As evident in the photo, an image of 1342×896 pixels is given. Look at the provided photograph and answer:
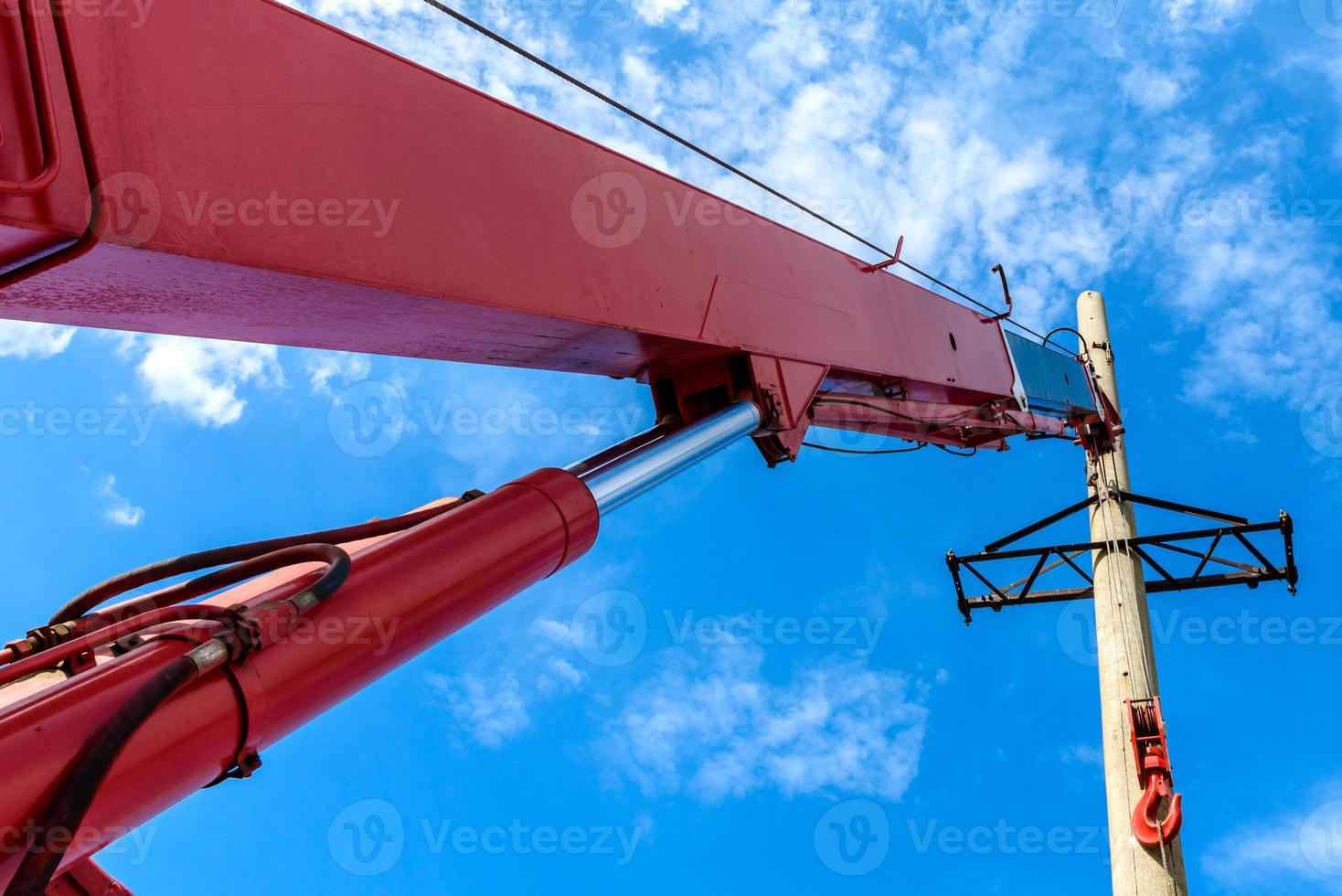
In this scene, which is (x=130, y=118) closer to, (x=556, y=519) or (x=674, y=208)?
(x=556, y=519)

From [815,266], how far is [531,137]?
1808 millimetres

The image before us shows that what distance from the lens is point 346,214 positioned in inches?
85.9

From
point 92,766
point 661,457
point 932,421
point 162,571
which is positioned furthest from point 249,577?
point 932,421

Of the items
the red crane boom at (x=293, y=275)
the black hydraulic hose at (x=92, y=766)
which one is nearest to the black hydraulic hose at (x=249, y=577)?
the red crane boom at (x=293, y=275)

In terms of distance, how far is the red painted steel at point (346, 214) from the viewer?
1.83 meters

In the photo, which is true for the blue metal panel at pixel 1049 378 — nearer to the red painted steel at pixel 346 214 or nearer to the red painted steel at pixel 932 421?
the red painted steel at pixel 932 421

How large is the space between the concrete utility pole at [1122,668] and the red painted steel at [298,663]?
487 centimetres

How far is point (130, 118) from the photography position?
182 cm

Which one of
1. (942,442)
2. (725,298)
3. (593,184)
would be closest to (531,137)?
(593,184)

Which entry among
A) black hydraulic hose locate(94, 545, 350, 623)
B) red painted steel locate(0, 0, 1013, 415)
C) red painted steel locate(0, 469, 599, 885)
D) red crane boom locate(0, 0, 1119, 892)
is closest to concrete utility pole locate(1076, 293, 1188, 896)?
red crane boom locate(0, 0, 1119, 892)

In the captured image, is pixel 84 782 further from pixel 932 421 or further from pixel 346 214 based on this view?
pixel 932 421

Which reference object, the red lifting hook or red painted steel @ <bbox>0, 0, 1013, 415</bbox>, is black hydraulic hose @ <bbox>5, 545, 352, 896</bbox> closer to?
red painted steel @ <bbox>0, 0, 1013, 415</bbox>

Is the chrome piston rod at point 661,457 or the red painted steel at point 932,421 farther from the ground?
the red painted steel at point 932,421

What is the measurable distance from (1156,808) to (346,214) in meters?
5.96
